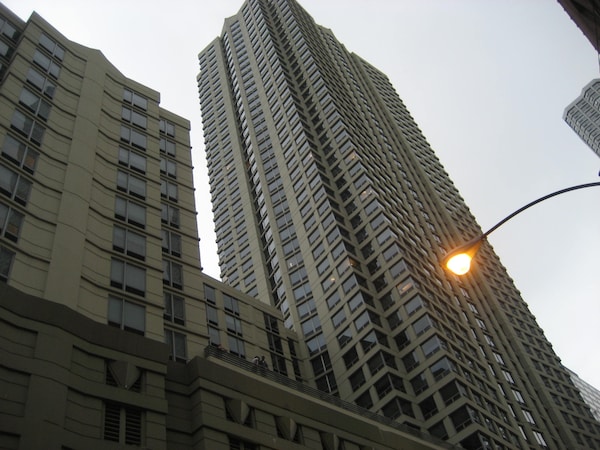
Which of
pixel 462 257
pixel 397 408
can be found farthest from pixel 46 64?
pixel 397 408

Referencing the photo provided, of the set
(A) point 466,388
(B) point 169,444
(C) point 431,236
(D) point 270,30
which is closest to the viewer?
(B) point 169,444

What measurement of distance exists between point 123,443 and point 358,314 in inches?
1668

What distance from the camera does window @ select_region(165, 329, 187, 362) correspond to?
32.7 m

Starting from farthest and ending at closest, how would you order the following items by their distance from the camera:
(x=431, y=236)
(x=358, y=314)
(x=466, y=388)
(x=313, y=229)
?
(x=431, y=236)
(x=313, y=229)
(x=358, y=314)
(x=466, y=388)

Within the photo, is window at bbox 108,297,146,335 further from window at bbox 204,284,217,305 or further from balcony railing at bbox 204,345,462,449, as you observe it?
window at bbox 204,284,217,305

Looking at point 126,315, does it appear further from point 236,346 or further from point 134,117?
point 236,346

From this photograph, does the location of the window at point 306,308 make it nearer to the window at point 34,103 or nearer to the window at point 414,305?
the window at point 414,305

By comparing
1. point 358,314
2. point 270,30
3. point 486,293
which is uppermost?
point 270,30

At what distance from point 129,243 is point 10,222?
6827 mm

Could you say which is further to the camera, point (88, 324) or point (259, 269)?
point (259, 269)

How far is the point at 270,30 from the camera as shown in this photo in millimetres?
116438

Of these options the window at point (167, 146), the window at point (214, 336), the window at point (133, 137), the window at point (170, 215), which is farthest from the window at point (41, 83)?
the window at point (214, 336)

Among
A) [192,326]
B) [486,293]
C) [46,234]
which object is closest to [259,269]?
[486,293]

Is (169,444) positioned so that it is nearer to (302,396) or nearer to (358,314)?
(302,396)
